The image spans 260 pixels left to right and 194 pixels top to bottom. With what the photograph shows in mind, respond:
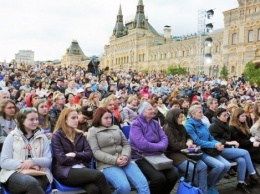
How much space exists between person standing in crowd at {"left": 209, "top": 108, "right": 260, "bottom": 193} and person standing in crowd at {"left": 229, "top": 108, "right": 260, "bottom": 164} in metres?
0.22

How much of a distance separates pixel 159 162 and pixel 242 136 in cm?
233

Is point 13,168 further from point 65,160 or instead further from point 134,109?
point 134,109

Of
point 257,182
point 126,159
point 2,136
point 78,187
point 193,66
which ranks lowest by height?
point 257,182

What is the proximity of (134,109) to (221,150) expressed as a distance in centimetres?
289

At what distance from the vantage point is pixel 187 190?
13.1 ft

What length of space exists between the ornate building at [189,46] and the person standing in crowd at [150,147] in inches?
1112

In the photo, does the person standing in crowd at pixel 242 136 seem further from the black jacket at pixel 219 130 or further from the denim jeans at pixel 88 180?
the denim jeans at pixel 88 180

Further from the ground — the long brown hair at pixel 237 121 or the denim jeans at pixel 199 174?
the long brown hair at pixel 237 121

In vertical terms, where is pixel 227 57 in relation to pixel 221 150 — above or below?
above

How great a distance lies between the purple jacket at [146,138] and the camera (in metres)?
4.49

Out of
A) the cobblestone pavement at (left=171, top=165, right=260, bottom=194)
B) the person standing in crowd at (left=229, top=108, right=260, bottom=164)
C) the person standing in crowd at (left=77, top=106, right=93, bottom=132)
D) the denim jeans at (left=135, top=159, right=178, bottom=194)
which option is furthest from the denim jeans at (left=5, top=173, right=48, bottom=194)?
the person standing in crowd at (left=229, top=108, right=260, bottom=164)

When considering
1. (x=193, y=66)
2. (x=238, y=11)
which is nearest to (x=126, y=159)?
(x=238, y=11)

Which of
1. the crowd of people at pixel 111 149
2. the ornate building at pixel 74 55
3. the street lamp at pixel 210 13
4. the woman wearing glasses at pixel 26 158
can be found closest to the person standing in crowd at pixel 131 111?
the crowd of people at pixel 111 149

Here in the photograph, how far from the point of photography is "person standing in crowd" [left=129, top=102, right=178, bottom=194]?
14.0 feet
